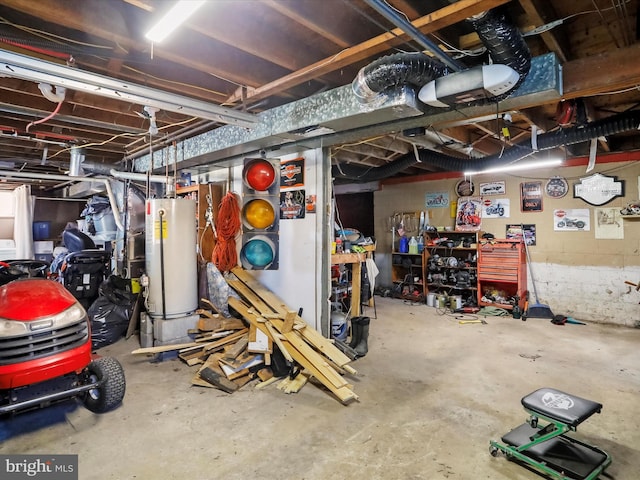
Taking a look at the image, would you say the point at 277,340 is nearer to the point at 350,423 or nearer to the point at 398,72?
the point at 350,423

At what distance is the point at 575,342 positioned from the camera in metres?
4.69

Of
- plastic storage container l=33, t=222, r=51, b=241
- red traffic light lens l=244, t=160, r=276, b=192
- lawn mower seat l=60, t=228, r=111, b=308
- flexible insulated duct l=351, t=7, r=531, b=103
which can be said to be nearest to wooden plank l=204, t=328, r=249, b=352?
red traffic light lens l=244, t=160, r=276, b=192

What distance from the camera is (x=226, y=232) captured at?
4379mm

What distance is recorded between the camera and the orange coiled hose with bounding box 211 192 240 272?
4383mm

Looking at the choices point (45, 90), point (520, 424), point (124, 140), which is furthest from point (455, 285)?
point (45, 90)

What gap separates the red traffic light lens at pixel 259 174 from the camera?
335cm

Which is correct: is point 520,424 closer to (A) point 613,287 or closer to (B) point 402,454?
(B) point 402,454

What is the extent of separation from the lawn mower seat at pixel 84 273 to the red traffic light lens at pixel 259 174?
294 centimetres

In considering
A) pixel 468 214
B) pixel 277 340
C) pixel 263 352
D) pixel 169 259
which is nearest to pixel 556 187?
pixel 468 214

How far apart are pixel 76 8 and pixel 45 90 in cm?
107

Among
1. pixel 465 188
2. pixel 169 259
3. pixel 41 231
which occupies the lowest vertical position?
pixel 169 259

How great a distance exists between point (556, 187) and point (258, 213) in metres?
5.29

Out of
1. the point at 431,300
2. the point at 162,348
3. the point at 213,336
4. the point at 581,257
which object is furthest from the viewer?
the point at 431,300

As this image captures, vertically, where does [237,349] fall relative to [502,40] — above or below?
below
